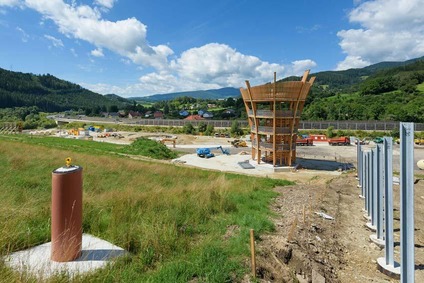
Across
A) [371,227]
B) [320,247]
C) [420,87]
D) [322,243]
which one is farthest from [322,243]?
[420,87]

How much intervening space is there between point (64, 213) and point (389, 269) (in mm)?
7295

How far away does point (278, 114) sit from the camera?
30453 mm

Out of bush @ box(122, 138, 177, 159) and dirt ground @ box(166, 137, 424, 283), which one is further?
bush @ box(122, 138, 177, 159)

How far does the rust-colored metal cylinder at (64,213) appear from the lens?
446cm

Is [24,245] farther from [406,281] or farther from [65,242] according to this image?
[406,281]

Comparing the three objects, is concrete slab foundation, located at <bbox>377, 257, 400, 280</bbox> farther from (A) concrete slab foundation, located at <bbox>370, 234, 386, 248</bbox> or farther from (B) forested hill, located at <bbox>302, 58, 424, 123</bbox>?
(B) forested hill, located at <bbox>302, 58, 424, 123</bbox>

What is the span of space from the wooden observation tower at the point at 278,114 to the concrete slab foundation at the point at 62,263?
26434 mm

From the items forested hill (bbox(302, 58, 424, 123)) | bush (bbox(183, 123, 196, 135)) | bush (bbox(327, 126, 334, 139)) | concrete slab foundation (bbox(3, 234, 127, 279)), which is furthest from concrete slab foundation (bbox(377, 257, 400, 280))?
forested hill (bbox(302, 58, 424, 123))

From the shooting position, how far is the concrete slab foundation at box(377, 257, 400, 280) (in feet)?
21.6

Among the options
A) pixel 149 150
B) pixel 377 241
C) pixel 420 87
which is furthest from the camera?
pixel 420 87

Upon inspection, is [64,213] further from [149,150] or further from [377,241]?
[149,150]

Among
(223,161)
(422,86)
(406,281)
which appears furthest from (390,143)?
(422,86)

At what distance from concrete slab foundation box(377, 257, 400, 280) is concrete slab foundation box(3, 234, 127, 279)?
6145mm

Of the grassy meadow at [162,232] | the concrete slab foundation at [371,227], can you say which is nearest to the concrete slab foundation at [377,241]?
the concrete slab foundation at [371,227]
